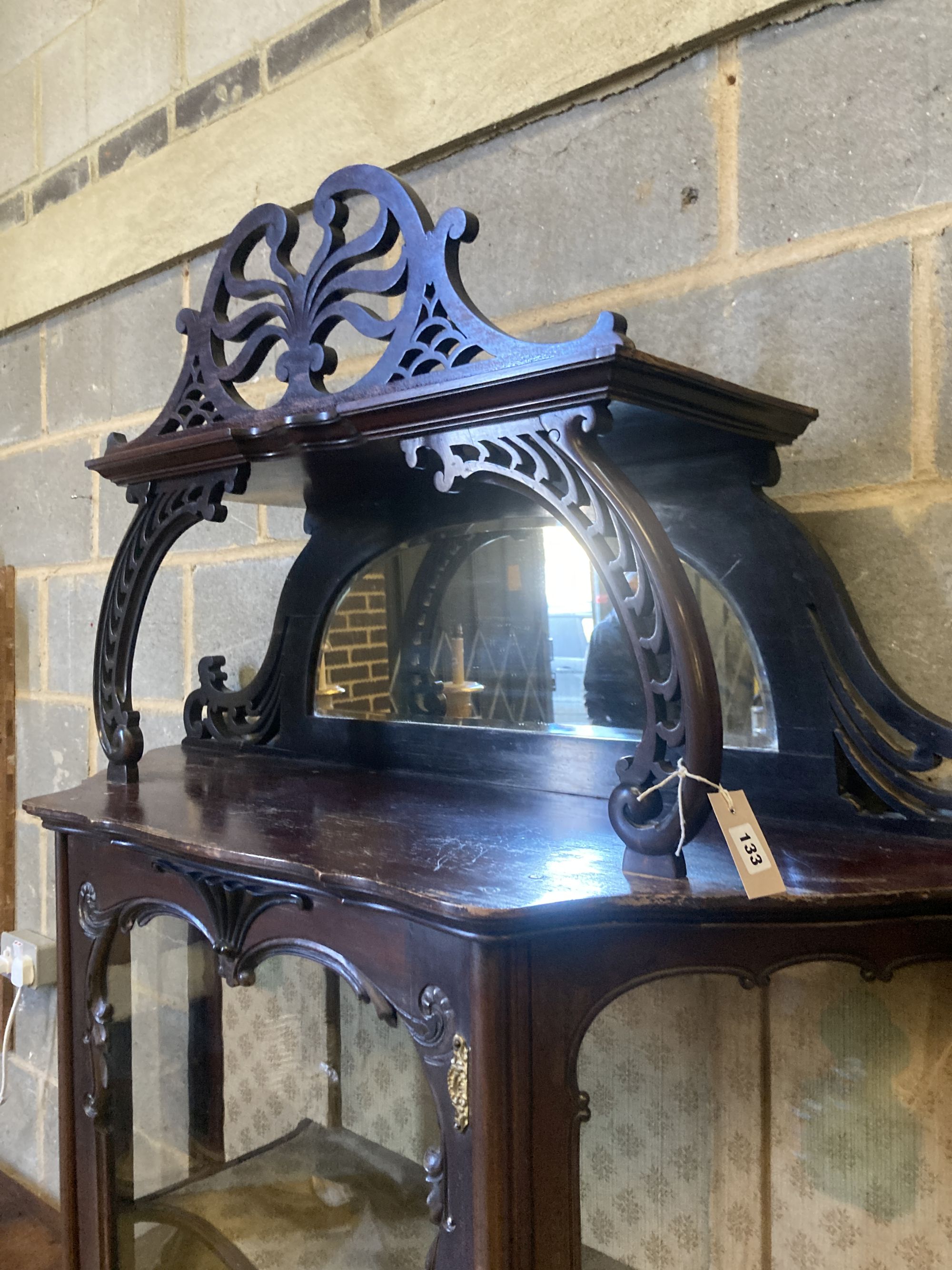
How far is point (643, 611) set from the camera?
0.68 metres

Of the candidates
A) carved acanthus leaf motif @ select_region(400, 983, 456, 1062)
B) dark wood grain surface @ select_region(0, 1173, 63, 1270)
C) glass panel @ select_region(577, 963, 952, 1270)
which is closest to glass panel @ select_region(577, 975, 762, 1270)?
glass panel @ select_region(577, 963, 952, 1270)

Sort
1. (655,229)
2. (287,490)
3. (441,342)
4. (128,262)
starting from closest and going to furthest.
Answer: (441,342), (655,229), (287,490), (128,262)

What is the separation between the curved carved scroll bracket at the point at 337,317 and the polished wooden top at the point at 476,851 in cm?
36

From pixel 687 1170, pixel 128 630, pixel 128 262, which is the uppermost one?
pixel 128 262

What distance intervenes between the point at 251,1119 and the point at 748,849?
695 mm

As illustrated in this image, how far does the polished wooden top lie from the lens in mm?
624

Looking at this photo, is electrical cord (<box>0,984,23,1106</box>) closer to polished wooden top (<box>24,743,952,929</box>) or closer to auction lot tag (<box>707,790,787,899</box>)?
polished wooden top (<box>24,743,952,929</box>)

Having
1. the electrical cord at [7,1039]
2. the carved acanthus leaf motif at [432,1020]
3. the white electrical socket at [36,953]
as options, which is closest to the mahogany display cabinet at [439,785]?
the carved acanthus leaf motif at [432,1020]

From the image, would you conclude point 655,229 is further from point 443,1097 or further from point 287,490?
point 443,1097

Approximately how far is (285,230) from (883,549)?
2.19ft

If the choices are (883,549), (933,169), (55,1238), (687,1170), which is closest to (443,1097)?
(687,1170)

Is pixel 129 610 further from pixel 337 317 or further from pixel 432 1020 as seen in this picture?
pixel 432 1020

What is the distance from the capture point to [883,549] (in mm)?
907

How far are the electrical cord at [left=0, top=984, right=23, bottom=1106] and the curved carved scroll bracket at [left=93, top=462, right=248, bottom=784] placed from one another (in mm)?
1050
